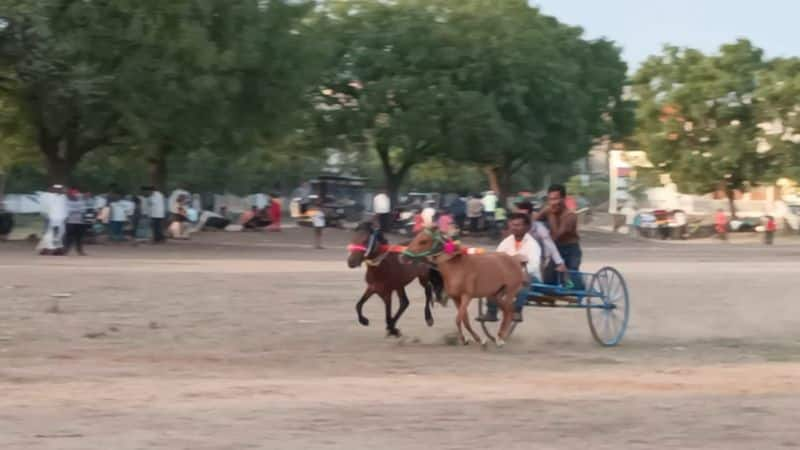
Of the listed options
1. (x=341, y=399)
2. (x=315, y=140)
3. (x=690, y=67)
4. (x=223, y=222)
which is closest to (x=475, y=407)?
(x=341, y=399)

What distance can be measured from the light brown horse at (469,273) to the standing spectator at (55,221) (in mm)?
17758

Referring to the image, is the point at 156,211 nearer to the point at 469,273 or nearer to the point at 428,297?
the point at 428,297

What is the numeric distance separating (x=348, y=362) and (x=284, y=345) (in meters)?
1.76

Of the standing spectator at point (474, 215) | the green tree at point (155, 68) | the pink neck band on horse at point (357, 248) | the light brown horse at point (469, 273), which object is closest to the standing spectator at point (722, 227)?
the standing spectator at point (474, 215)

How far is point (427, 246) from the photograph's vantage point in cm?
1512

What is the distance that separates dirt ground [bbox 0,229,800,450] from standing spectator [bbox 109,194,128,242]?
12.1 meters

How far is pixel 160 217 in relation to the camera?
129ft

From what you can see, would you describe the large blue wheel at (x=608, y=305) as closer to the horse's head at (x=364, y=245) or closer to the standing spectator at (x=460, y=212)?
the horse's head at (x=364, y=245)

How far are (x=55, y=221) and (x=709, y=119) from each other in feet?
133

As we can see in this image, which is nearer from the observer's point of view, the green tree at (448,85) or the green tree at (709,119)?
the green tree at (448,85)

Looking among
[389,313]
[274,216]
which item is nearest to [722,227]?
[274,216]

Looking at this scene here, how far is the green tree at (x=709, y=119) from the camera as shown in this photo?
6400 centimetres

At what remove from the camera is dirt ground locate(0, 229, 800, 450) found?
964cm

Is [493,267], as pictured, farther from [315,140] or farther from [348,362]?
[315,140]
